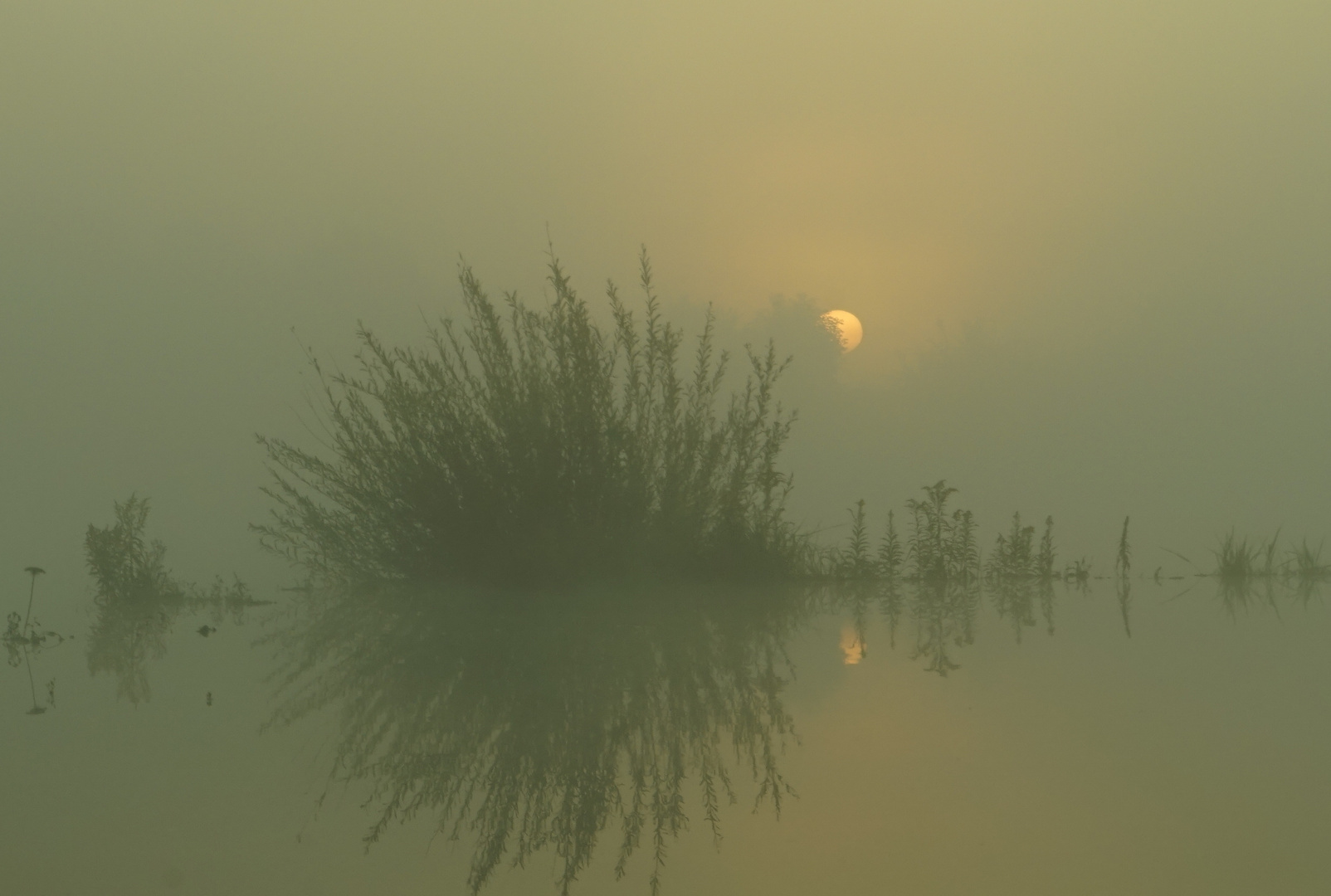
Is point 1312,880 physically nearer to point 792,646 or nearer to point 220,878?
point 220,878

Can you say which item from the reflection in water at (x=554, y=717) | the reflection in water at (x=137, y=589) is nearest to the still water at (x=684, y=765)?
the reflection in water at (x=554, y=717)

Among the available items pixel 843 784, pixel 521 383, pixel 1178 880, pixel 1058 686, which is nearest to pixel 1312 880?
pixel 1178 880

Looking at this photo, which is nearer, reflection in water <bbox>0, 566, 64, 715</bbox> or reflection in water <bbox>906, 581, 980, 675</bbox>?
reflection in water <bbox>906, 581, 980, 675</bbox>

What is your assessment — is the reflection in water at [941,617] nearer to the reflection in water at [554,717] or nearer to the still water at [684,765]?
the still water at [684,765]

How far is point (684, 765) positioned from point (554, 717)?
0.51m

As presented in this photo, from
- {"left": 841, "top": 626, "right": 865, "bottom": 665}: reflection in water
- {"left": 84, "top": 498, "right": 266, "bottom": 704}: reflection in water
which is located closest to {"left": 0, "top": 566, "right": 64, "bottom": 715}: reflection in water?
{"left": 84, "top": 498, "right": 266, "bottom": 704}: reflection in water

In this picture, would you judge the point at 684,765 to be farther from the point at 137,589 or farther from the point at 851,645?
the point at 137,589

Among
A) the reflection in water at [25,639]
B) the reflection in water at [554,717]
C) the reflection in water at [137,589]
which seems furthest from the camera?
the reflection in water at [137,589]

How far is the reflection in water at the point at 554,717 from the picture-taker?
162 centimetres

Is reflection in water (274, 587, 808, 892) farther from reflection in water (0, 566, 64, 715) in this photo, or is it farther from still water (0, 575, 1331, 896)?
reflection in water (0, 566, 64, 715)

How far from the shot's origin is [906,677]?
9.21 ft

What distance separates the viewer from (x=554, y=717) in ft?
7.64

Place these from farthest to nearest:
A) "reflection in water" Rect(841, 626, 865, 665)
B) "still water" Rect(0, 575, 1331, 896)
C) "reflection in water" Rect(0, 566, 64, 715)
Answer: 1. "reflection in water" Rect(0, 566, 64, 715)
2. "reflection in water" Rect(841, 626, 865, 665)
3. "still water" Rect(0, 575, 1331, 896)

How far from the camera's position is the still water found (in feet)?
4.56
